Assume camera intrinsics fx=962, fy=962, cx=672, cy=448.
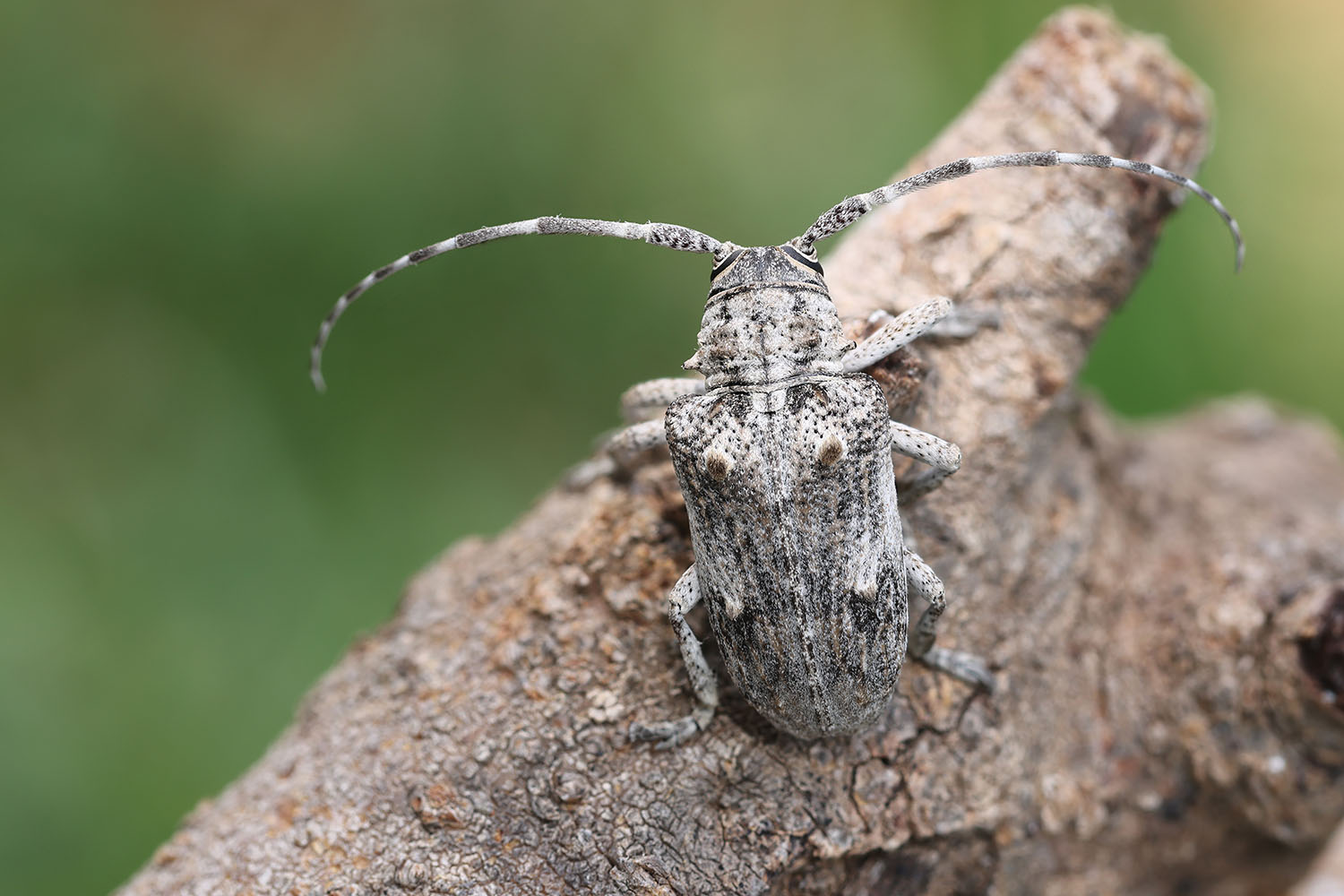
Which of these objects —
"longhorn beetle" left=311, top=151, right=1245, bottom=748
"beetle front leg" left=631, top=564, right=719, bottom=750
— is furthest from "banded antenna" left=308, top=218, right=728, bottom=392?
"beetle front leg" left=631, top=564, right=719, bottom=750

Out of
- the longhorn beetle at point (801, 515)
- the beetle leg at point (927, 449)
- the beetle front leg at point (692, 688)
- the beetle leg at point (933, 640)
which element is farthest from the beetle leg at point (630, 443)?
the beetle leg at point (933, 640)

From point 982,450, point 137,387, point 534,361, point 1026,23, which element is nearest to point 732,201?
point 534,361

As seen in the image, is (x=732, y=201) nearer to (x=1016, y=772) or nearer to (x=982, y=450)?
(x=982, y=450)

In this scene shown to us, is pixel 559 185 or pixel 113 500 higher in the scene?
pixel 559 185

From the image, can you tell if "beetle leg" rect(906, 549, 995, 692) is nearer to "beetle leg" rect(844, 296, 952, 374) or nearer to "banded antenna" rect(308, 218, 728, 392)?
"beetle leg" rect(844, 296, 952, 374)

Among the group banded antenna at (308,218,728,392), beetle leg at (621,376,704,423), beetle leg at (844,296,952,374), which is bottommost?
beetle leg at (621,376,704,423)

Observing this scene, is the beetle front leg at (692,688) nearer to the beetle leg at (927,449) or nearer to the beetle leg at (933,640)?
the beetle leg at (933,640)

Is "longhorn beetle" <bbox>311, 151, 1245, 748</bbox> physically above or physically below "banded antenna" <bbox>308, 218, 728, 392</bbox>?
below
